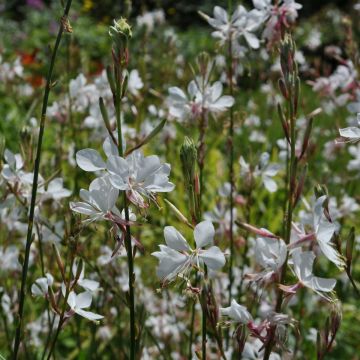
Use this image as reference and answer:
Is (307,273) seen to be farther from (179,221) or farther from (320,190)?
(179,221)

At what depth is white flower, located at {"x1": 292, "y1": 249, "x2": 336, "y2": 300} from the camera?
96cm

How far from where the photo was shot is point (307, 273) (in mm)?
966

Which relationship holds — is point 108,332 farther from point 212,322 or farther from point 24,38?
point 24,38

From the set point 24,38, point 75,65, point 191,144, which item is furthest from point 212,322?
point 24,38

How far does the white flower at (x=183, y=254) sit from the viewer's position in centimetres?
96

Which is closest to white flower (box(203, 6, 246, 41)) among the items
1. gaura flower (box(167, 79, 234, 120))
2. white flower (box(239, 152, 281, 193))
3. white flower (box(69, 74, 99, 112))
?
gaura flower (box(167, 79, 234, 120))

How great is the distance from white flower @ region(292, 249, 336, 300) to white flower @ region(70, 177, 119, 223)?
0.98ft

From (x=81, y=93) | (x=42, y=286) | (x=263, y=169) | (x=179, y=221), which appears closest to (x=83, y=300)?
(x=42, y=286)

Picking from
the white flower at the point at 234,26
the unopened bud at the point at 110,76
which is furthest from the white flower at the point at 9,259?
the unopened bud at the point at 110,76

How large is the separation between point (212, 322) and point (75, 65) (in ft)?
4.94

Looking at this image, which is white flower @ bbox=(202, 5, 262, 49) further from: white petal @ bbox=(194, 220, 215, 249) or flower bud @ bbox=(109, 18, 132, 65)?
white petal @ bbox=(194, 220, 215, 249)

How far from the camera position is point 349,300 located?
10.5 feet

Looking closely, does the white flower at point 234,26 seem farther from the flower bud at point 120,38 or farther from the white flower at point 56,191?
the flower bud at point 120,38

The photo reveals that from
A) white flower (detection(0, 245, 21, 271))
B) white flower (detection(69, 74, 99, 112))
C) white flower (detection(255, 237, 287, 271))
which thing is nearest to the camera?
white flower (detection(255, 237, 287, 271))
